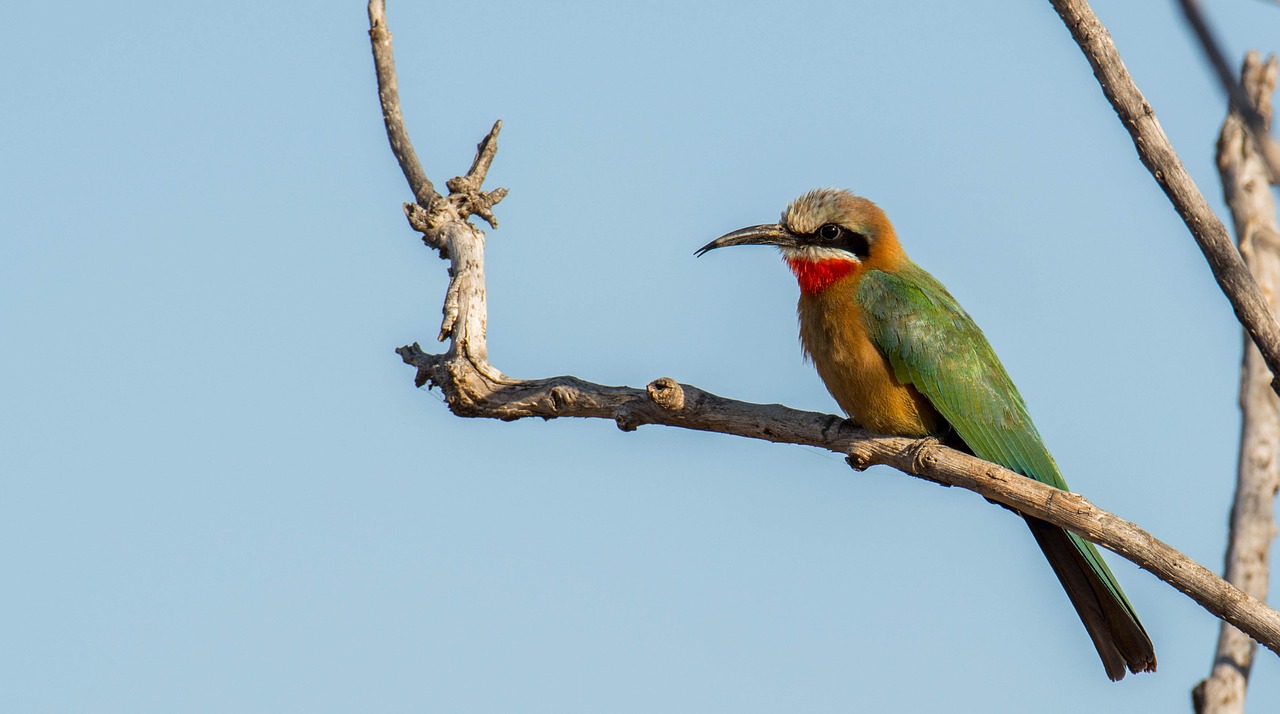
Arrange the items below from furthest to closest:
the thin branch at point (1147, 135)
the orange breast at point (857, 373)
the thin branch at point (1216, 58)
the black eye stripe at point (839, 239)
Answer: the black eye stripe at point (839, 239) < the orange breast at point (857, 373) < the thin branch at point (1147, 135) < the thin branch at point (1216, 58)

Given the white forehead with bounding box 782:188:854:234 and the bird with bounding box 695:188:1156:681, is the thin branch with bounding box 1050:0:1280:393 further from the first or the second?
the white forehead with bounding box 782:188:854:234

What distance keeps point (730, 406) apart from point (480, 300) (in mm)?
994

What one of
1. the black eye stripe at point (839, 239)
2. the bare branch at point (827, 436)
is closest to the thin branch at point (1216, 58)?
the bare branch at point (827, 436)

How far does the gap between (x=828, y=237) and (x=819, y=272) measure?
20 centimetres

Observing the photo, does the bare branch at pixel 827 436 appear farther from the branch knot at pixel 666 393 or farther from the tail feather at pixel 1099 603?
the tail feather at pixel 1099 603

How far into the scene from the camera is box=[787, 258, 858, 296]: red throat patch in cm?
529

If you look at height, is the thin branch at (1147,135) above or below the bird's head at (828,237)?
below

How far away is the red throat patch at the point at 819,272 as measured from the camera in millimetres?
5292

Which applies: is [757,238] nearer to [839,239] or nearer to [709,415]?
[839,239]

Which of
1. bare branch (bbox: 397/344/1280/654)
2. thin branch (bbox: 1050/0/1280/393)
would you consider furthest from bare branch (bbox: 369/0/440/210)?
thin branch (bbox: 1050/0/1280/393)

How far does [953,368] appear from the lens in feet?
16.7

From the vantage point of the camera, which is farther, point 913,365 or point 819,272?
point 819,272

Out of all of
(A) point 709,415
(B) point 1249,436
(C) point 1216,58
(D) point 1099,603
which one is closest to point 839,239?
(A) point 709,415

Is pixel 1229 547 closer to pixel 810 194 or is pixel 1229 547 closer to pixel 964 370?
pixel 964 370
